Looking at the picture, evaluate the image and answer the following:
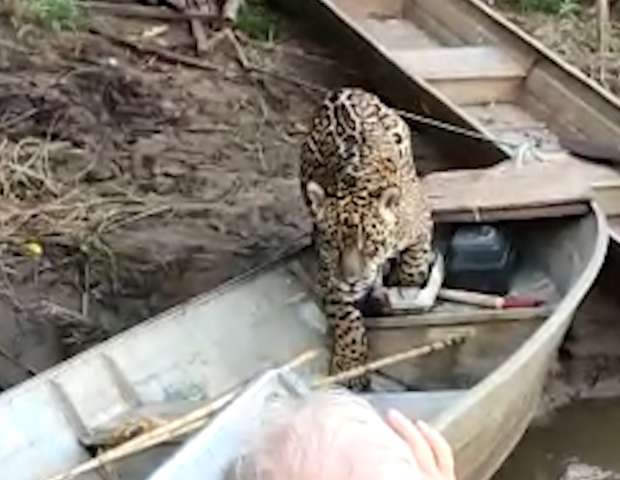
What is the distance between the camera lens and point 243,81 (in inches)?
321

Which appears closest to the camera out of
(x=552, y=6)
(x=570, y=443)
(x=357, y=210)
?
(x=357, y=210)

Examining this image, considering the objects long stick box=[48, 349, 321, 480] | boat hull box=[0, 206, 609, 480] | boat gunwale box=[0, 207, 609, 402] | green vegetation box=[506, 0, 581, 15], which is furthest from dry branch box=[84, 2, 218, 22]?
long stick box=[48, 349, 321, 480]

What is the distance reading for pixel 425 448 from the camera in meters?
2.95

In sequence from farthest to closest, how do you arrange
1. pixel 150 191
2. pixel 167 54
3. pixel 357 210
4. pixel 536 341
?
1. pixel 167 54
2. pixel 150 191
3. pixel 357 210
4. pixel 536 341

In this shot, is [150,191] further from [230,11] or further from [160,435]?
[160,435]

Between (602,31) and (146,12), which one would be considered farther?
(146,12)

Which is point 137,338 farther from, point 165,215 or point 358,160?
point 165,215

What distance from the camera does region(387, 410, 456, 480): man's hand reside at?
2934mm

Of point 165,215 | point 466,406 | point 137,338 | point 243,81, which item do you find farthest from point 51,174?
point 466,406

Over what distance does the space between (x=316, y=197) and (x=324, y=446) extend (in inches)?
109

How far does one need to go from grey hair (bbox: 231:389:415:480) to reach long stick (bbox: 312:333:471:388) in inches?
102

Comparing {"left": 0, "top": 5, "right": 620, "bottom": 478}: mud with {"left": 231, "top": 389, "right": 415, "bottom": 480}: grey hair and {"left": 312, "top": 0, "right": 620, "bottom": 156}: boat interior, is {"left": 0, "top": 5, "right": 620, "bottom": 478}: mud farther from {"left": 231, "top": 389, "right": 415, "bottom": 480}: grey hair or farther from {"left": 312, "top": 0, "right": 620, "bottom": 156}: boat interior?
{"left": 231, "top": 389, "right": 415, "bottom": 480}: grey hair

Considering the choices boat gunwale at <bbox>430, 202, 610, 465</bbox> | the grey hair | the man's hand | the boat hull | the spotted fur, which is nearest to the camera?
the grey hair

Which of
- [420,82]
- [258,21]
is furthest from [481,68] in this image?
[258,21]
